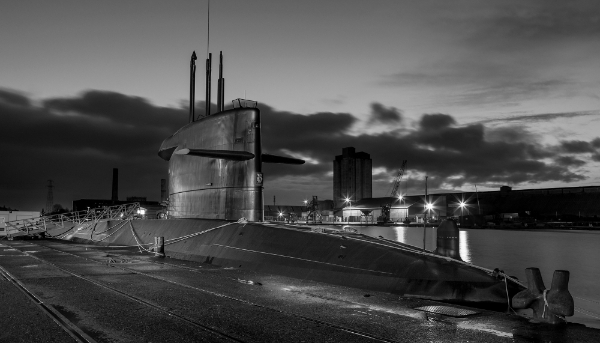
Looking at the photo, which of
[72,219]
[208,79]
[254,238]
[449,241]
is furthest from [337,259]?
[72,219]

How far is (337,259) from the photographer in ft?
40.3

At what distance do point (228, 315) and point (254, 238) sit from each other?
662 centimetres

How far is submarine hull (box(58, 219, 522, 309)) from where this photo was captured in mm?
10266

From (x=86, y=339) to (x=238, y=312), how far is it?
103 inches

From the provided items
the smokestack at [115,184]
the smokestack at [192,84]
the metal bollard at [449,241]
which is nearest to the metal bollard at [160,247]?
the smokestack at [192,84]

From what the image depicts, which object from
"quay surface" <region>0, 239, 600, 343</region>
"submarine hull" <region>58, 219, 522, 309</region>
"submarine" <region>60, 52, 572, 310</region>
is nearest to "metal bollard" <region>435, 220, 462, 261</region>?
"submarine" <region>60, 52, 572, 310</region>

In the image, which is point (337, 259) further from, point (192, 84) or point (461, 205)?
point (461, 205)

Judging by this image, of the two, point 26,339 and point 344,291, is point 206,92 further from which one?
point 26,339

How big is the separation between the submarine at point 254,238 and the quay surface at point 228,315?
689 millimetres

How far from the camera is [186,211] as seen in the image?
1898 cm

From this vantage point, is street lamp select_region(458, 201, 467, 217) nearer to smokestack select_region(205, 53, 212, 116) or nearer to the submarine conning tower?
smokestack select_region(205, 53, 212, 116)

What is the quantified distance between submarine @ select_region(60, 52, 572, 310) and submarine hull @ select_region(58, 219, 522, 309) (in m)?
0.02

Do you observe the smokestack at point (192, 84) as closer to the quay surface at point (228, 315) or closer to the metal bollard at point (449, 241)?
the quay surface at point (228, 315)

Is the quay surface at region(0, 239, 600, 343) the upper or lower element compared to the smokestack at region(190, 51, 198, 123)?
lower
